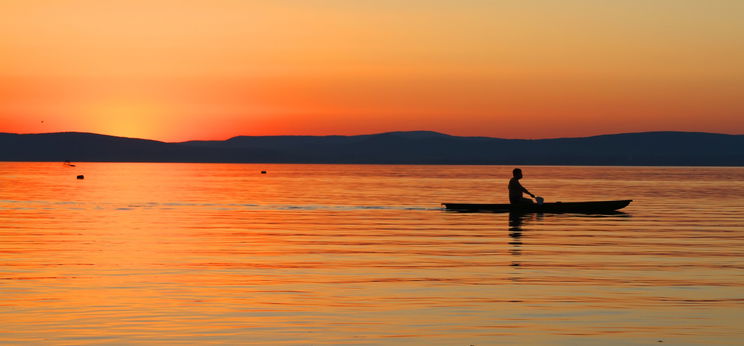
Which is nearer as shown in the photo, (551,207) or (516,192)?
(516,192)

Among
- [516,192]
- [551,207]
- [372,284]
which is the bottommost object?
[372,284]

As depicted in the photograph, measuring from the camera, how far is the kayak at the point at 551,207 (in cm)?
4750

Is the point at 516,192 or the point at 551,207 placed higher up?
the point at 516,192

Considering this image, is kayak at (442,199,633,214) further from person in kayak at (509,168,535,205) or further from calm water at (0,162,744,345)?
calm water at (0,162,744,345)

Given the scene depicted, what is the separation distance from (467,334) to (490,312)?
2139 millimetres

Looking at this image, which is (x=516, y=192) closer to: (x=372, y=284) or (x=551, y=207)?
(x=551, y=207)

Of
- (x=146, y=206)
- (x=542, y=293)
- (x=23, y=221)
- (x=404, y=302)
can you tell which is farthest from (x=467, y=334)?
(x=146, y=206)

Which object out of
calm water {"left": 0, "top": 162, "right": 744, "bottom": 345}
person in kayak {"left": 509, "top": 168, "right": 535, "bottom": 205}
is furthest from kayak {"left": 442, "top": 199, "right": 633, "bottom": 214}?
calm water {"left": 0, "top": 162, "right": 744, "bottom": 345}

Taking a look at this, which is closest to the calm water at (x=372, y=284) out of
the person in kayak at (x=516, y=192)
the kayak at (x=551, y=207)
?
the person in kayak at (x=516, y=192)

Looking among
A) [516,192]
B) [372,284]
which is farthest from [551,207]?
[372,284]

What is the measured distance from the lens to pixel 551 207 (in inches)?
1889

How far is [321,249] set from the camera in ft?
95.7

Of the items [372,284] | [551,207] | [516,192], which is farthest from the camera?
[551,207]

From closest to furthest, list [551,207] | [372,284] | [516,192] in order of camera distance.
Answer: [372,284], [516,192], [551,207]
